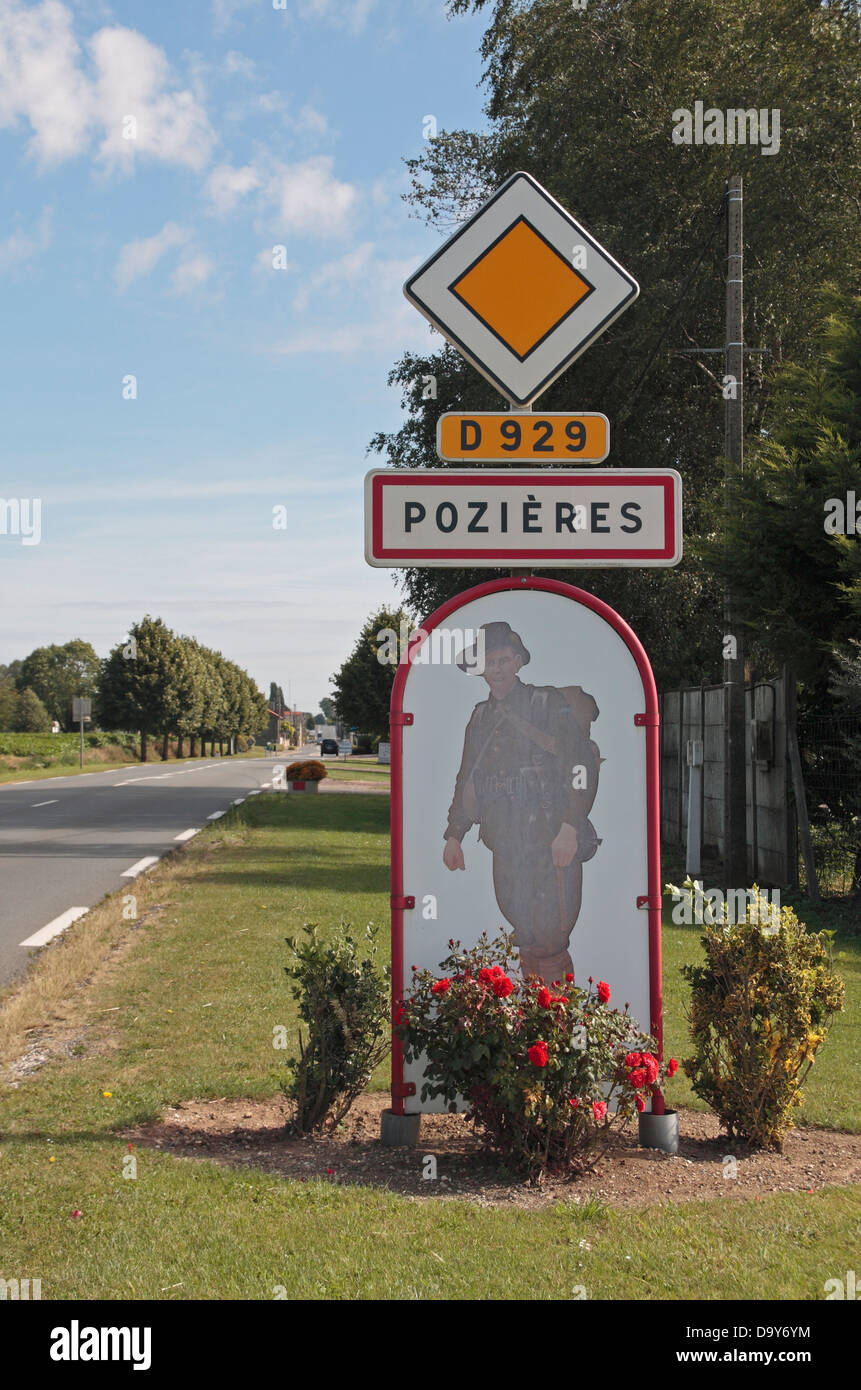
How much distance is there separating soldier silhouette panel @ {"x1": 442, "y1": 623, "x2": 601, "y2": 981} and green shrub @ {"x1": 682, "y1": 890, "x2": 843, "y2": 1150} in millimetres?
608

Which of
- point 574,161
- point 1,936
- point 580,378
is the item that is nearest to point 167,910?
point 1,936

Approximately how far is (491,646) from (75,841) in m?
14.4

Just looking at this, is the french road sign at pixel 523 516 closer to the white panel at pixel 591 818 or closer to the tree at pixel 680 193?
the white panel at pixel 591 818

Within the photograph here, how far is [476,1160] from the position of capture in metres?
4.64

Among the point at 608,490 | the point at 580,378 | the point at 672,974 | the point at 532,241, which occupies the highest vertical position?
the point at 580,378

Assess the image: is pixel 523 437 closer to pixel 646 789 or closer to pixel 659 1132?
pixel 646 789

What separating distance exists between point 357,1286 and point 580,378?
16961 mm

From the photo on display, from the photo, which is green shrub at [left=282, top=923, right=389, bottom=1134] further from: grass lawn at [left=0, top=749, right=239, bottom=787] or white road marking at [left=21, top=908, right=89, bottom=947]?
grass lawn at [left=0, top=749, right=239, bottom=787]

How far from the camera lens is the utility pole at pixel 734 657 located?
14.0m

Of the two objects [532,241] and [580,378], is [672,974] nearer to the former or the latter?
[532,241]

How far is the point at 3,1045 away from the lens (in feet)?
Answer: 22.0

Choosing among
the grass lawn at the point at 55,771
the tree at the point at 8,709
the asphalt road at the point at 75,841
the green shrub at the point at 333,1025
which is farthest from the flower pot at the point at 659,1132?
the tree at the point at 8,709

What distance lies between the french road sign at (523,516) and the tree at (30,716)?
143m

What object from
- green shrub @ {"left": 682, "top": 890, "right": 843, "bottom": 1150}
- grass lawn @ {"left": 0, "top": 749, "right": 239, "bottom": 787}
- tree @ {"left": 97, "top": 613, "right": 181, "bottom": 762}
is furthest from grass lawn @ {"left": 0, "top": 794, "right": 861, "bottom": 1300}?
tree @ {"left": 97, "top": 613, "right": 181, "bottom": 762}
